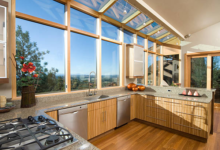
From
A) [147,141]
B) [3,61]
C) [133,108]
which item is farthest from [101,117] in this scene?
[3,61]

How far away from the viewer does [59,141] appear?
84cm

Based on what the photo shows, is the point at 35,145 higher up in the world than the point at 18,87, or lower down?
lower down

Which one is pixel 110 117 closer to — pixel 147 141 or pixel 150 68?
pixel 147 141

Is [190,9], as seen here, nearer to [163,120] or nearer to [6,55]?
[163,120]

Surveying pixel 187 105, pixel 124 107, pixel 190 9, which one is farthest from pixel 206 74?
pixel 124 107

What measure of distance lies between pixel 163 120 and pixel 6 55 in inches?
134

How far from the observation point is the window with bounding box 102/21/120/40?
3658 millimetres

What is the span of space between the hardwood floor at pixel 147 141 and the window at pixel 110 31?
2664 mm

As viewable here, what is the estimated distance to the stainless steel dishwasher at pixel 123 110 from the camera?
10.2 ft

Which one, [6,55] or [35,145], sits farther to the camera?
[6,55]

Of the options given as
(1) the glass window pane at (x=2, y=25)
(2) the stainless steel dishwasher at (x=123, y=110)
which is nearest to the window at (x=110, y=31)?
(2) the stainless steel dishwasher at (x=123, y=110)

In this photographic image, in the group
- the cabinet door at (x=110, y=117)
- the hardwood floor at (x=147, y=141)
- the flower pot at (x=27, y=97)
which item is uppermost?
the flower pot at (x=27, y=97)

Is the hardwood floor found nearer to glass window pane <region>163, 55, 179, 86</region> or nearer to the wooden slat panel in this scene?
the wooden slat panel

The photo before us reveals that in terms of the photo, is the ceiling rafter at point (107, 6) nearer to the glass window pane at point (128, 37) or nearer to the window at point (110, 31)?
the window at point (110, 31)
